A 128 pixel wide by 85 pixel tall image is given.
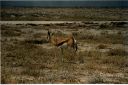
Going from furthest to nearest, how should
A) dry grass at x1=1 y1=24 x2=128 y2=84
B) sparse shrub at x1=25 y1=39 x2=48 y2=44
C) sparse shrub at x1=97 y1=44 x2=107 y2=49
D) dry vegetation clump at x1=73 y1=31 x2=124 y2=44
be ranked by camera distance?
dry vegetation clump at x1=73 y1=31 x2=124 y2=44 < sparse shrub at x1=25 y1=39 x2=48 y2=44 < sparse shrub at x1=97 y1=44 x2=107 y2=49 < dry grass at x1=1 y1=24 x2=128 y2=84

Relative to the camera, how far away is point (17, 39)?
47.1ft

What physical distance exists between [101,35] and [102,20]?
6682mm

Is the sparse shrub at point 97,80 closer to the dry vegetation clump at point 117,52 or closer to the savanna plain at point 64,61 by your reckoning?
the savanna plain at point 64,61

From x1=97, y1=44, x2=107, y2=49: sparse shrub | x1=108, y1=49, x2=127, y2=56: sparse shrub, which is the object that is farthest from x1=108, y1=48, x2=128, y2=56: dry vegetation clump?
x1=97, y1=44, x2=107, y2=49: sparse shrub


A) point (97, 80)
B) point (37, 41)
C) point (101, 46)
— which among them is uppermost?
point (97, 80)

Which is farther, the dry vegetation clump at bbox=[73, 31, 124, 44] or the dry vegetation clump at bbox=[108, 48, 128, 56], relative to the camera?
the dry vegetation clump at bbox=[73, 31, 124, 44]

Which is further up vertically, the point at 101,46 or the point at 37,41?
the point at 101,46

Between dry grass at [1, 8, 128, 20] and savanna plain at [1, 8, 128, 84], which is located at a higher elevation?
savanna plain at [1, 8, 128, 84]

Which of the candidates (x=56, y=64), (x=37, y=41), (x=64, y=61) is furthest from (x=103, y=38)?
(x=56, y=64)

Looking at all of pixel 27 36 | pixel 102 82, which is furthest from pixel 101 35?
pixel 102 82

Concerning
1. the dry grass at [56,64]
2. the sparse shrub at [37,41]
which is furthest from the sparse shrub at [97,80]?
the sparse shrub at [37,41]

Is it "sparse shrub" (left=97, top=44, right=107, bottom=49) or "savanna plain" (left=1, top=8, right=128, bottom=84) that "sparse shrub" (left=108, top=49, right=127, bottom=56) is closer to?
"savanna plain" (left=1, top=8, right=128, bottom=84)

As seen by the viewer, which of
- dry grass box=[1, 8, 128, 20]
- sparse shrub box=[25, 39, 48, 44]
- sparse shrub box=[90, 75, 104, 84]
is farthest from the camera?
dry grass box=[1, 8, 128, 20]

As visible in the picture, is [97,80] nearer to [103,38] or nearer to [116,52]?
[116,52]
